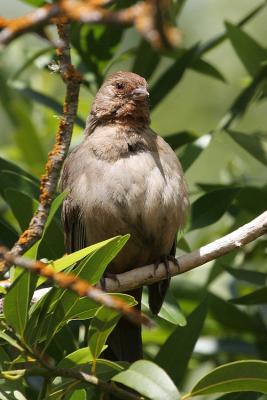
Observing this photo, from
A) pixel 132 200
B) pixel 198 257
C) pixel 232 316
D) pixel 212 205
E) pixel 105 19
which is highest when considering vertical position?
pixel 105 19

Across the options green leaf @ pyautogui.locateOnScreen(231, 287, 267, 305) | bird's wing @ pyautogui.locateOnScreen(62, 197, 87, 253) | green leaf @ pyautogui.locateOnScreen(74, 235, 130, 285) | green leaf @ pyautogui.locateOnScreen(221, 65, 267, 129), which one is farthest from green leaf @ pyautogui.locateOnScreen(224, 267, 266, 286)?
green leaf @ pyautogui.locateOnScreen(74, 235, 130, 285)

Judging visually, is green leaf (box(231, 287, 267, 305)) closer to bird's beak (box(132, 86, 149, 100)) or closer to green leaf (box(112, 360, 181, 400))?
bird's beak (box(132, 86, 149, 100))

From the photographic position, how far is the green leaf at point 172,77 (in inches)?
228

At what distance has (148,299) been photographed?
503 centimetres

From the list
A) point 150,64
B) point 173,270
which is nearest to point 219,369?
point 173,270

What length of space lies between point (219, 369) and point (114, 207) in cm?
184

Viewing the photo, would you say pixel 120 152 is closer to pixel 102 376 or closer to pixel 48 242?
pixel 48 242

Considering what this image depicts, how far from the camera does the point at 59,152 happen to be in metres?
3.60

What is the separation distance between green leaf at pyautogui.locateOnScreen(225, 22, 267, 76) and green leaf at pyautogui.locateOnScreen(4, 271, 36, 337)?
293 cm

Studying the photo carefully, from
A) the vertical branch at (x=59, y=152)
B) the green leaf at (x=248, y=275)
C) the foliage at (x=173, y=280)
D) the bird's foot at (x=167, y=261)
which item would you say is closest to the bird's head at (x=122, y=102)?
the foliage at (x=173, y=280)

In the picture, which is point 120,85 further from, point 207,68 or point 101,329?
point 101,329

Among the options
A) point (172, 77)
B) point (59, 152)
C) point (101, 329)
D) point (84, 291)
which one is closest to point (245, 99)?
point (172, 77)

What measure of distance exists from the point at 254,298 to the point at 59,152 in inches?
69.6

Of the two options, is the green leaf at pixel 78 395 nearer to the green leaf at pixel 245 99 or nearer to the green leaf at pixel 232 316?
the green leaf at pixel 232 316
